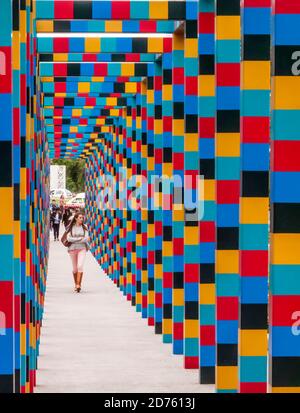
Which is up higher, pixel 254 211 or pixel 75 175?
pixel 254 211

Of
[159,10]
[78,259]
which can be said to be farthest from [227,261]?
[78,259]

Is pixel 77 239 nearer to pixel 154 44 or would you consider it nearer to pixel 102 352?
pixel 154 44

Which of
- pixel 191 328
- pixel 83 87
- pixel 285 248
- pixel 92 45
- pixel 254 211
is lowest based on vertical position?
pixel 191 328

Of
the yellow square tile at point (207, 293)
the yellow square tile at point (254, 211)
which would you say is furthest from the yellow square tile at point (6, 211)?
the yellow square tile at point (207, 293)

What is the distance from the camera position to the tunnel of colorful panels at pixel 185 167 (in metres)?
5.56

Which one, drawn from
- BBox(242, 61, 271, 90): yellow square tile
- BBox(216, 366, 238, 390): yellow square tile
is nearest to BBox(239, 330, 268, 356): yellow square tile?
BBox(242, 61, 271, 90): yellow square tile

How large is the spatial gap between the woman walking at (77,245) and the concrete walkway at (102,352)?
55 cm

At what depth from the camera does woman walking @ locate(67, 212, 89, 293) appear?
70.0 ft

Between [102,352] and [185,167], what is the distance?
275 centimetres

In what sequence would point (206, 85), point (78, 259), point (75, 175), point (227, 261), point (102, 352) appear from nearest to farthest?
point (227, 261) < point (206, 85) < point (102, 352) < point (78, 259) < point (75, 175)

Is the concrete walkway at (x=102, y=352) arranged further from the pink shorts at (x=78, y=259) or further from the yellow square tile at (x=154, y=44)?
the yellow square tile at (x=154, y=44)

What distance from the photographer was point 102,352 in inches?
508

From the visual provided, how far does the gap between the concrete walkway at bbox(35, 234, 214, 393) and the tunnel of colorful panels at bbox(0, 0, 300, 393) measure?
0.26 m

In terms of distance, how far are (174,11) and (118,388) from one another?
12.6 feet
